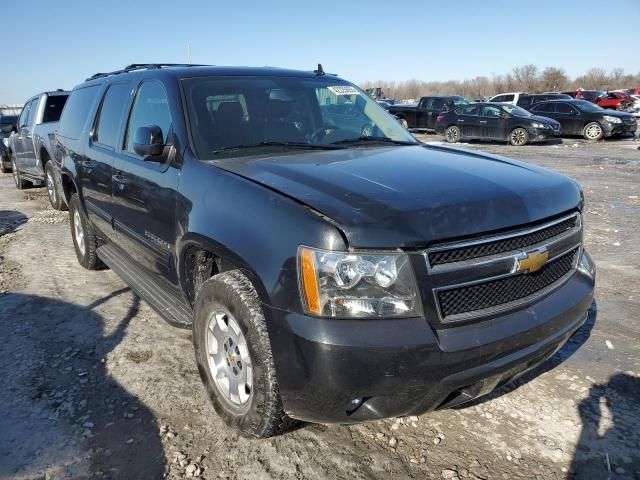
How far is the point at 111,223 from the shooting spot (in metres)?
4.26

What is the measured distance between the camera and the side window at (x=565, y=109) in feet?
64.2

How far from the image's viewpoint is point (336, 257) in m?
2.07

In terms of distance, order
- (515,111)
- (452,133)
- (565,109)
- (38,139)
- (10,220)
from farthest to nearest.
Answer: (452,133), (565,109), (515,111), (38,139), (10,220)

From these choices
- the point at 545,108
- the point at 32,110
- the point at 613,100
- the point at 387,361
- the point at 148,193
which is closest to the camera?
the point at 387,361

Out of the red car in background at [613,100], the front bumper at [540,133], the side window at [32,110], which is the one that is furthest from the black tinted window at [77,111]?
the red car in background at [613,100]

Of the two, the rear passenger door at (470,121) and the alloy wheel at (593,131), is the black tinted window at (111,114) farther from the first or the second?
the alloy wheel at (593,131)

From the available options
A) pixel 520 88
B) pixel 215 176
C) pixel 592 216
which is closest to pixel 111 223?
pixel 215 176

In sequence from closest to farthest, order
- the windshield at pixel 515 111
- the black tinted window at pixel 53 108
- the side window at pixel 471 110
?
the black tinted window at pixel 53 108, the windshield at pixel 515 111, the side window at pixel 471 110

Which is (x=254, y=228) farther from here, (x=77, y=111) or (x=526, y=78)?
(x=526, y=78)

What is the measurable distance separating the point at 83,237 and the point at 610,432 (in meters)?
4.98

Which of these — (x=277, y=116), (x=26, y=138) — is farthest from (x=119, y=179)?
(x=26, y=138)

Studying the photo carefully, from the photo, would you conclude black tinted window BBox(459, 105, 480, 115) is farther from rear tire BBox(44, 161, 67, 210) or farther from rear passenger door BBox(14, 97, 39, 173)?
rear tire BBox(44, 161, 67, 210)

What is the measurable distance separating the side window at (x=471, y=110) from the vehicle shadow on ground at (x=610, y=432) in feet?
57.4

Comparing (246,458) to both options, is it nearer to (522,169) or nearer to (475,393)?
(475,393)
